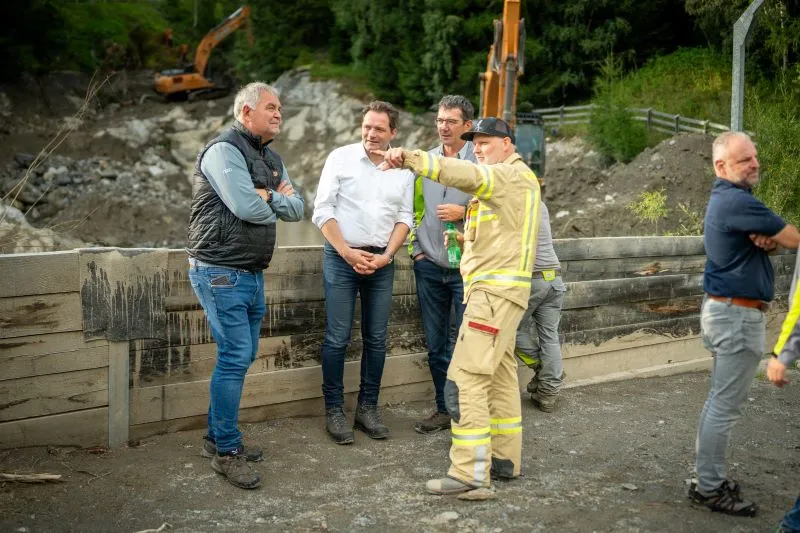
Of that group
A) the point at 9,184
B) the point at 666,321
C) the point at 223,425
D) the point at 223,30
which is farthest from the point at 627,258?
the point at 223,30

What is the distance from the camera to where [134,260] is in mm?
4562

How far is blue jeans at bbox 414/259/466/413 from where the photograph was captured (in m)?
5.14

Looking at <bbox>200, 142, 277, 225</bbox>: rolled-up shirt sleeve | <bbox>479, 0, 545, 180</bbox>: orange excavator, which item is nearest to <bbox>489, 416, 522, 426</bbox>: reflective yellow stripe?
<bbox>200, 142, 277, 225</bbox>: rolled-up shirt sleeve

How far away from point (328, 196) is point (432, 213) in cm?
70

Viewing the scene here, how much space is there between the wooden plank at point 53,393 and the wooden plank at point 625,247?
346 cm

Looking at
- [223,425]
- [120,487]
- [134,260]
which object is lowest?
[120,487]

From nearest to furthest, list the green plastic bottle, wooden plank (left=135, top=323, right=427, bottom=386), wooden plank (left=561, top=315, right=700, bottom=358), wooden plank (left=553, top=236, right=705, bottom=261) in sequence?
wooden plank (left=135, top=323, right=427, bottom=386) < the green plastic bottle < wooden plank (left=553, top=236, right=705, bottom=261) < wooden plank (left=561, top=315, right=700, bottom=358)

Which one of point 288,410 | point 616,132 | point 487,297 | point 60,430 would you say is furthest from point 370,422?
point 616,132

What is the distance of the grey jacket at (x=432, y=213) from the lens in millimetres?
5082

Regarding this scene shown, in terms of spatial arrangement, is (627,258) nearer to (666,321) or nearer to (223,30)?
(666,321)

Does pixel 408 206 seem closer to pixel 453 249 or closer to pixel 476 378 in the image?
pixel 453 249

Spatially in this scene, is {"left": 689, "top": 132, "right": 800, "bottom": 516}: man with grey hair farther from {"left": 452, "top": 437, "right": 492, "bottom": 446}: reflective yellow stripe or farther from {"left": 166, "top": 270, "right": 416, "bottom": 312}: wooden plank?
{"left": 166, "top": 270, "right": 416, "bottom": 312}: wooden plank

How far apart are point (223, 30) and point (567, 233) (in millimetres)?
26447

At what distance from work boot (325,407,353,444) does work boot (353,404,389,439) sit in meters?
0.13
